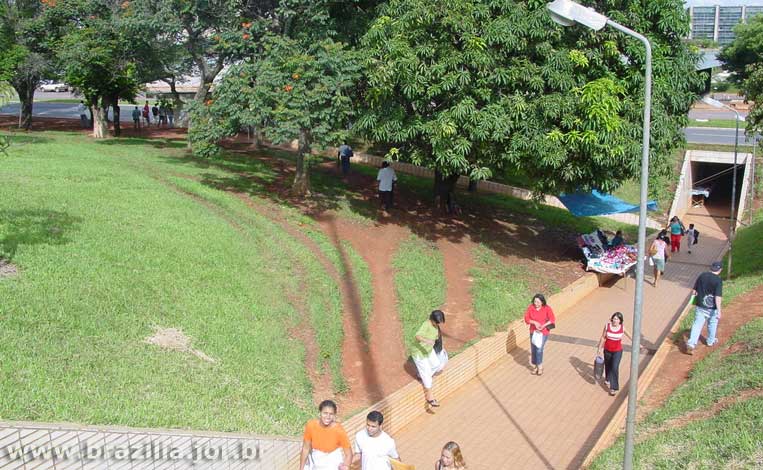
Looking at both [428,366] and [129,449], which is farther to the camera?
[428,366]

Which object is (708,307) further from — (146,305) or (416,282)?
(146,305)

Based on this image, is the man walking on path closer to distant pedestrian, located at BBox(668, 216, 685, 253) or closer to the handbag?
distant pedestrian, located at BBox(668, 216, 685, 253)

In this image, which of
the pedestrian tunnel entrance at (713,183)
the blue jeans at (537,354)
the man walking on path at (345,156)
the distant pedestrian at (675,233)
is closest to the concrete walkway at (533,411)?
the blue jeans at (537,354)

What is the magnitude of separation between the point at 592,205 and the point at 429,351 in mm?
11024

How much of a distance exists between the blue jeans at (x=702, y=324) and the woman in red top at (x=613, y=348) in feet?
5.37

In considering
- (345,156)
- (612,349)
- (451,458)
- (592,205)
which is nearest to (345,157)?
(345,156)

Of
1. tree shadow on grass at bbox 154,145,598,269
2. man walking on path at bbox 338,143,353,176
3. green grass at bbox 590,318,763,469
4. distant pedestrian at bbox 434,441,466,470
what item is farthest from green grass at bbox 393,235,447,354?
man walking on path at bbox 338,143,353,176

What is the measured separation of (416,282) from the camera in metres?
14.8

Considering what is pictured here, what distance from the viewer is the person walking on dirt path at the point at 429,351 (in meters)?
9.65

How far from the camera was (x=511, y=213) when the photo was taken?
76.3ft

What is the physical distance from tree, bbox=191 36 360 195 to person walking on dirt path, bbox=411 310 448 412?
25.0 ft

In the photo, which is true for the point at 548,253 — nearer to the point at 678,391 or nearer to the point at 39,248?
the point at 678,391

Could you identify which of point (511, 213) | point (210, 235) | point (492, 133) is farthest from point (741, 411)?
point (511, 213)

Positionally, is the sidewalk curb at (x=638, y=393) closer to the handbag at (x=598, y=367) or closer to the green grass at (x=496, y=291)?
the handbag at (x=598, y=367)
